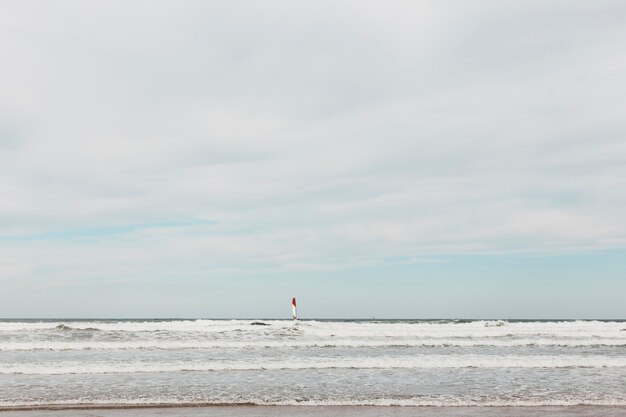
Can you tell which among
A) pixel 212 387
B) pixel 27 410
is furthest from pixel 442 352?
pixel 27 410

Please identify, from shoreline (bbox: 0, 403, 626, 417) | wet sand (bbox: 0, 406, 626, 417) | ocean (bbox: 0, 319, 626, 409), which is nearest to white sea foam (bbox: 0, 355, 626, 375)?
ocean (bbox: 0, 319, 626, 409)

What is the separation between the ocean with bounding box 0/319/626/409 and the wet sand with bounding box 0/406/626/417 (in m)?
0.50

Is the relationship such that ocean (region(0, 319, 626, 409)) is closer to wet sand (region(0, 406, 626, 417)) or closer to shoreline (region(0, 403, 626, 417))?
shoreline (region(0, 403, 626, 417))

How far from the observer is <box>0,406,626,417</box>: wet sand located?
31.8 feet

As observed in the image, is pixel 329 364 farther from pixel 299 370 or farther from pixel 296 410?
pixel 296 410

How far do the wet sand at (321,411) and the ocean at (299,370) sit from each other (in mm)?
501

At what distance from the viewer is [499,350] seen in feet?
74.5

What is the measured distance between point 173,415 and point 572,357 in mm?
16086

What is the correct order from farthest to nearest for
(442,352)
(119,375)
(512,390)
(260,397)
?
(442,352) < (119,375) < (512,390) < (260,397)

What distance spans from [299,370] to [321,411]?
619 cm

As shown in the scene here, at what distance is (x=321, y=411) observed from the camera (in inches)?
402

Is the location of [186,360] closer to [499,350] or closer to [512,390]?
[512,390]

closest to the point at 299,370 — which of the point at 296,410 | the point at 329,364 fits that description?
the point at 329,364

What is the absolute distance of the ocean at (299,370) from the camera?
1165 centimetres
